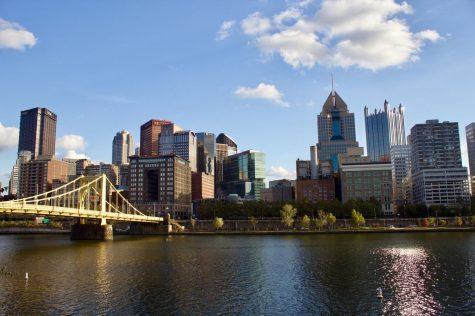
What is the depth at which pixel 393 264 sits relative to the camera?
209 feet

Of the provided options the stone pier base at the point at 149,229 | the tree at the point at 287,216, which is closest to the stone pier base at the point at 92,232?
the stone pier base at the point at 149,229

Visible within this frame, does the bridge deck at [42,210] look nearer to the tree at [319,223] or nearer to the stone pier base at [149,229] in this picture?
the stone pier base at [149,229]

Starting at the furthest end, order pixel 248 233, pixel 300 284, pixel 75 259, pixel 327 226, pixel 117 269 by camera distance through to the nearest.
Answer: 1. pixel 327 226
2. pixel 248 233
3. pixel 75 259
4. pixel 117 269
5. pixel 300 284

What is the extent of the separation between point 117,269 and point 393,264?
39.7 meters

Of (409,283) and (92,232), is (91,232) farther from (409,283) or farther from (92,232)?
(409,283)

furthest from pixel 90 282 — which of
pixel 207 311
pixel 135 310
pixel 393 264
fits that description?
pixel 393 264

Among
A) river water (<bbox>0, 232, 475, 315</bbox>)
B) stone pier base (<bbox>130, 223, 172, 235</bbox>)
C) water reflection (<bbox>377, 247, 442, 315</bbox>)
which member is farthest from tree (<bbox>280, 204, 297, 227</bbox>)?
river water (<bbox>0, 232, 475, 315</bbox>)

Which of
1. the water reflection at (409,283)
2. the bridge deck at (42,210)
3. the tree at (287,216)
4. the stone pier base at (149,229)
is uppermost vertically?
the bridge deck at (42,210)

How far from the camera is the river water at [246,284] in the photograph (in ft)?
128

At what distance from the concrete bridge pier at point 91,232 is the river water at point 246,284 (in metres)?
56.4

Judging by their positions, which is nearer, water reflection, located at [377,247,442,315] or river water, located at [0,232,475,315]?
water reflection, located at [377,247,442,315]

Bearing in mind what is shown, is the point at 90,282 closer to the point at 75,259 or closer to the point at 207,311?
the point at 207,311

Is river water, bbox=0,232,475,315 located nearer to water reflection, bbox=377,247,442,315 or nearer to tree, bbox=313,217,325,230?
water reflection, bbox=377,247,442,315

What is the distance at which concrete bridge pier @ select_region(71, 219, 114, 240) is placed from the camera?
13325 centimetres
